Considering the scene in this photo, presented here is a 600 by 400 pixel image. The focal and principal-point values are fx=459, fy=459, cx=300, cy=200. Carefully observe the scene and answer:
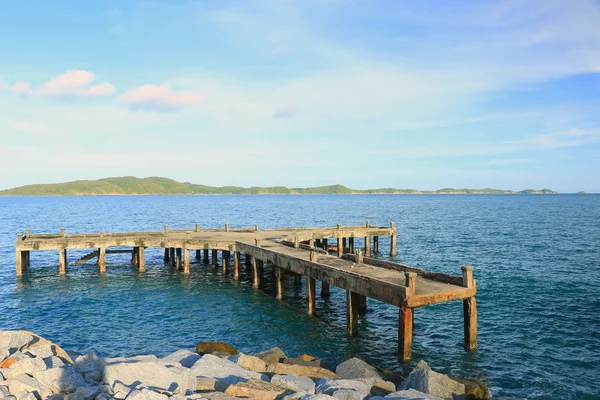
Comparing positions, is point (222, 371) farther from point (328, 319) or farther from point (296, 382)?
point (328, 319)

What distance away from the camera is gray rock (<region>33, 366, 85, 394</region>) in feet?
38.9

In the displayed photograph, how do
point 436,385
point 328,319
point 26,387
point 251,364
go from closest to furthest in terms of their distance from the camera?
point 26,387
point 436,385
point 251,364
point 328,319

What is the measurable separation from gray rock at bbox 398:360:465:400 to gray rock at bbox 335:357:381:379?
4.33 feet

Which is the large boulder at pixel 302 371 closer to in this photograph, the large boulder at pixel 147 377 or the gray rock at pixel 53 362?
the large boulder at pixel 147 377

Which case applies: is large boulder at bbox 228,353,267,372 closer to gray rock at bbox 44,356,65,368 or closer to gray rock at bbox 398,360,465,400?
gray rock at bbox 398,360,465,400

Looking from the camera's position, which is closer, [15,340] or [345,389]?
[345,389]

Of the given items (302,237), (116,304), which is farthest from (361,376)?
(302,237)

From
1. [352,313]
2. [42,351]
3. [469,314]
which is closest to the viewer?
[42,351]

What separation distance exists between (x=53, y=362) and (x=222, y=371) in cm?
491

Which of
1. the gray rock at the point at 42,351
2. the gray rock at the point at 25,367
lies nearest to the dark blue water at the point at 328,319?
the gray rock at the point at 42,351

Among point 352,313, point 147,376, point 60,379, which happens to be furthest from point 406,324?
point 60,379

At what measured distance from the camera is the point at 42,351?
14352 millimetres

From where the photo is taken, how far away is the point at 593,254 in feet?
150

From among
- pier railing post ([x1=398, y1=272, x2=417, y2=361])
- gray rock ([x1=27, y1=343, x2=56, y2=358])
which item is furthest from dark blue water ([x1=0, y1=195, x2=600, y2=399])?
gray rock ([x1=27, y1=343, x2=56, y2=358])
